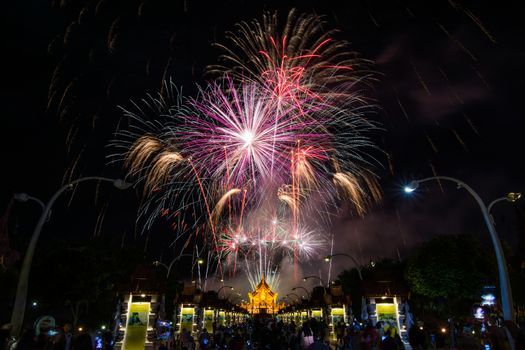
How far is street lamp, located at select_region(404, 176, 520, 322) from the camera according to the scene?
53.2 feet

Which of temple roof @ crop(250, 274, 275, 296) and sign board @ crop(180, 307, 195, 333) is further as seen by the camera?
temple roof @ crop(250, 274, 275, 296)

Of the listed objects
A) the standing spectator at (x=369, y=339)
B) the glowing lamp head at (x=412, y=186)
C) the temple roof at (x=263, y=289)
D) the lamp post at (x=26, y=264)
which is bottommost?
the standing spectator at (x=369, y=339)

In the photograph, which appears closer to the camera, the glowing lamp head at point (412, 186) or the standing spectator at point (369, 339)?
the standing spectator at point (369, 339)

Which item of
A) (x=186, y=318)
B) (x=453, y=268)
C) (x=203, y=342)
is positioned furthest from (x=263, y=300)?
(x=203, y=342)

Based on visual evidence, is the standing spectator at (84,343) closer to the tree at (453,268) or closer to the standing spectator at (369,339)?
the standing spectator at (369,339)

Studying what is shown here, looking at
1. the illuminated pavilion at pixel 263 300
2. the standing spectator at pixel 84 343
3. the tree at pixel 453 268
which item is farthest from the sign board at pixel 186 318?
the illuminated pavilion at pixel 263 300

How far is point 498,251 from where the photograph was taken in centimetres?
1712

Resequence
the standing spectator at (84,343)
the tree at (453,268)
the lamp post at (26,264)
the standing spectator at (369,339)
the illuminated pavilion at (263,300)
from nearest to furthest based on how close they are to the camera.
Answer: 1. the standing spectator at (84,343)
2. the standing spectator at (369,339)
3. the lamp post at (26,264)
4. the tree at (453,268)
5. the illuminated pavilion at (263,300)

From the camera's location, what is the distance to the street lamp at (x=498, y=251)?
1622 centimetres

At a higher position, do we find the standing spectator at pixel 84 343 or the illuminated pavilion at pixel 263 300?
the illuminated pavilion at pixel 263 300

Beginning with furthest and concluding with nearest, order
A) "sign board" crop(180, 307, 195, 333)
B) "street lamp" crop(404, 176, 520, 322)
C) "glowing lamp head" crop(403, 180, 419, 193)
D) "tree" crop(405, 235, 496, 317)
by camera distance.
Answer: "tree" crop(405, 235, 496, 317)
"sign board" crop(180, 307, 195, 333)
"glowing lamp head" crop(403, 180, 419, 193)
"street lamp" crop(404, 176, 520, 322)

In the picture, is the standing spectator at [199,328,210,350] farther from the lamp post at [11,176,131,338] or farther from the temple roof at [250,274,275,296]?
the temple roof at [250,274,275,296]

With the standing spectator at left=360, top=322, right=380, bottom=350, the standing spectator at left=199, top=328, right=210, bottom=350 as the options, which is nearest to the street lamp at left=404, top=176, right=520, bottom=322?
the standing spectator at left=360, top=322, right=380, bottom=350

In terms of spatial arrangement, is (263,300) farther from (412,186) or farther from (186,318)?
(412,186)
